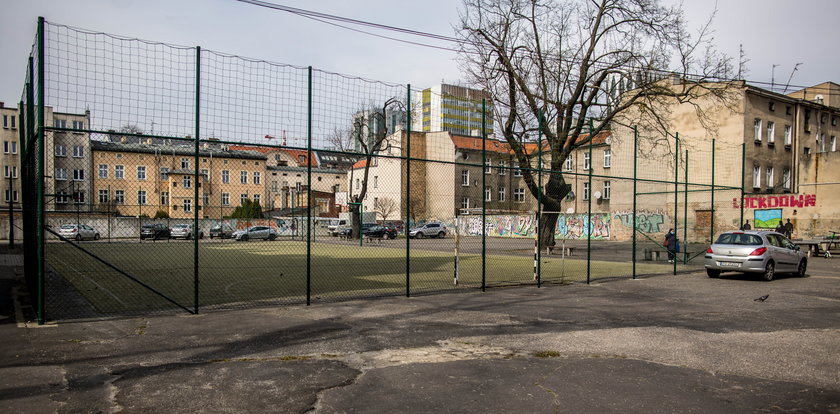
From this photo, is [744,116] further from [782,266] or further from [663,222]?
[782,266]

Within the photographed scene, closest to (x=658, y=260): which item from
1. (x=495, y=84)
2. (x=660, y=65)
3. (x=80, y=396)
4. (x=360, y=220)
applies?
(x=660, y=65)

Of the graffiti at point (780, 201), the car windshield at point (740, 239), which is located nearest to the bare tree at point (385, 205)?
the car windshield at point (740, 239)

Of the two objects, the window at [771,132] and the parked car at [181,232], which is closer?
the parked car at [181,232]

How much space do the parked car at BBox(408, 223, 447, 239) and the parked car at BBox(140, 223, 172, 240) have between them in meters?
14.9

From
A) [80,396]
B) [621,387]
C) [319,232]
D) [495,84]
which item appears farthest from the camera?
[319,232]

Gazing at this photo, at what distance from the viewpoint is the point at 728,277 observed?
16.1 m

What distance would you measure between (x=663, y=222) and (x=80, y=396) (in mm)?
40489

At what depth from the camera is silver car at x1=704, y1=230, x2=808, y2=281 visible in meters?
14.7

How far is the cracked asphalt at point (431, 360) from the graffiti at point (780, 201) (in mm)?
26564

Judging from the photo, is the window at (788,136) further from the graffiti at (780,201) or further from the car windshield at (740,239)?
the car windshield at (740,239)

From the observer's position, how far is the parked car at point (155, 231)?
27422 millimetres

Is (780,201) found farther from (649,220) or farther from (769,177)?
(649,220)

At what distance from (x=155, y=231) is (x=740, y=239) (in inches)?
1065

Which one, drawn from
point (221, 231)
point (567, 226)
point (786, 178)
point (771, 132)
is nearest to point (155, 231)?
point (221, 231)
